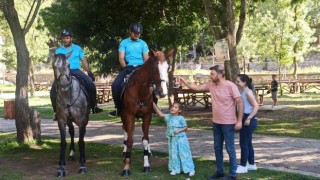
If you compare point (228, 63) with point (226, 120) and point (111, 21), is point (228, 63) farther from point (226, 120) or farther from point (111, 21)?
point (226, 120)

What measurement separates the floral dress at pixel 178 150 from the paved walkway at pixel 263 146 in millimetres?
1854

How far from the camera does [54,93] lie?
28.9 feet

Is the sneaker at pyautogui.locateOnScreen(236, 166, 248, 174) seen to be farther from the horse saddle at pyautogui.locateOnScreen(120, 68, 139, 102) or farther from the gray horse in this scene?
the gray horse

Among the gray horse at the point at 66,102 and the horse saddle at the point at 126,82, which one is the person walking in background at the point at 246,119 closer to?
the horse saddle at the point at 126,82

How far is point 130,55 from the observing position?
8836 mm

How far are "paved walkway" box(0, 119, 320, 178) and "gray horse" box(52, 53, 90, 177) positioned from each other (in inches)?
117

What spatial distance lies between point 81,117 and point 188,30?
9252 mm

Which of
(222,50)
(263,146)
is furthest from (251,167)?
(222,50)

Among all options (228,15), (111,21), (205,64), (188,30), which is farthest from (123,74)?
(205,64)

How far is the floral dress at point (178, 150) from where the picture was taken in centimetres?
800

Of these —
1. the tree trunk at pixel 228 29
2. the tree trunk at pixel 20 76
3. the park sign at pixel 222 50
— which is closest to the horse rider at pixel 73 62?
the tree trunk at pixel 20 76

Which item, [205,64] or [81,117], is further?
[205,64]

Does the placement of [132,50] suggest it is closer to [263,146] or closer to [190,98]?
[263,146]

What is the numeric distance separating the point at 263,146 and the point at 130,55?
4.77 metres
